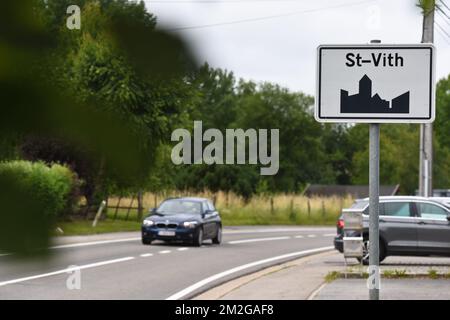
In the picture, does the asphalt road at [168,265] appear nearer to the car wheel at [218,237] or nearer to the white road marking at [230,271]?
the white road marking at [230,271]

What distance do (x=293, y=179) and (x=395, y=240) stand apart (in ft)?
54.5

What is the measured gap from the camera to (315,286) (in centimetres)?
1221

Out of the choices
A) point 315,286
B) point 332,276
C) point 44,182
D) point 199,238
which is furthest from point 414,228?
point 44,182

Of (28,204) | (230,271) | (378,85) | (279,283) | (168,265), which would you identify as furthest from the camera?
(168,265)

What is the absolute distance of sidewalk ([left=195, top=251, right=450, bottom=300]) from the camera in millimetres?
10987

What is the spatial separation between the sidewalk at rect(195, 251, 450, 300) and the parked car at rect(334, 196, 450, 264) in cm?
133

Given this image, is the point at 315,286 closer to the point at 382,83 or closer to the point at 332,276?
the point at 332,276

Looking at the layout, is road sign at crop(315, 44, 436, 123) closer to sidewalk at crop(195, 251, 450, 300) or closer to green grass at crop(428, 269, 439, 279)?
sidewalk at crop(195, 251, 450, 300)

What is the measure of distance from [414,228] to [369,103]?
13.7m

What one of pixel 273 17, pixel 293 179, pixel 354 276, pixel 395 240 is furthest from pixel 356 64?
pixel 395 240

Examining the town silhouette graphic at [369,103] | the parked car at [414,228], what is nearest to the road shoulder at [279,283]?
the parked car at [414,228]

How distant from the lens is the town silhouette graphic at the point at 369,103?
3737 mm

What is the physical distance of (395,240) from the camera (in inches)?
678

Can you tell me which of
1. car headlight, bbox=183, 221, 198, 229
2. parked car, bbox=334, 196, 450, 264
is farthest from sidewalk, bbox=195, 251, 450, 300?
car headlight, bbox=183, 221, 198, 229
